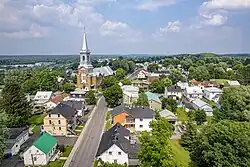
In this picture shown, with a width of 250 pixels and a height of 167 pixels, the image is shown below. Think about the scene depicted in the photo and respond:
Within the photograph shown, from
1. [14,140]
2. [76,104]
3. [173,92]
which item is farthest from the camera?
[173,92]

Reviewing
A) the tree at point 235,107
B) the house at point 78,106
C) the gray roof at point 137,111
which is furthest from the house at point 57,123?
the tree at point 235,107

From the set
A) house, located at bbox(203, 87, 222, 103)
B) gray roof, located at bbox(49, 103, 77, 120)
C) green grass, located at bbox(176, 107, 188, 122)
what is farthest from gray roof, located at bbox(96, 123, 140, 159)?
house, located at bbox(203, 87, 222, 103)

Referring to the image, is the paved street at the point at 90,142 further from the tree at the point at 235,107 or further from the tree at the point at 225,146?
the tree at the point at 235,107

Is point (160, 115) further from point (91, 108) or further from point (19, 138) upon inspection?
point (19, 138)

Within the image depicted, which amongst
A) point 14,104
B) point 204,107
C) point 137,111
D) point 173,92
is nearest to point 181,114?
point 204,107

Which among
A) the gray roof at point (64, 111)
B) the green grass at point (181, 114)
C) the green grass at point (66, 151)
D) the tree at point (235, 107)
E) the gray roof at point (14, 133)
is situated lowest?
the green grass at point (66, 151)

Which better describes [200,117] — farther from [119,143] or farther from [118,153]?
[118,153]
